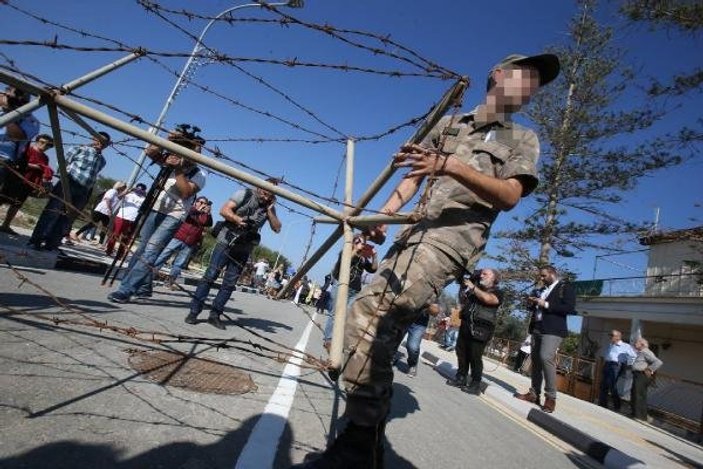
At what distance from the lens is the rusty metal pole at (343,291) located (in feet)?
7.25

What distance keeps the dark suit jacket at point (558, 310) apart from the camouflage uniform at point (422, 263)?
5.24m

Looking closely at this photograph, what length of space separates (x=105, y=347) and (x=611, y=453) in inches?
201

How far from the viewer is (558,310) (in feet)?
23.3

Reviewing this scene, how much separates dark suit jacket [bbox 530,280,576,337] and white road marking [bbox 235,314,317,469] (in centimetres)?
485

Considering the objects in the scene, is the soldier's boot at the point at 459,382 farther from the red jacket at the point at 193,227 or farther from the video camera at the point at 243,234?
the red jacket at the point at 193,227

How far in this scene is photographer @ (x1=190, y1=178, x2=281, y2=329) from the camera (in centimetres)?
563

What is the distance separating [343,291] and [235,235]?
143 inches

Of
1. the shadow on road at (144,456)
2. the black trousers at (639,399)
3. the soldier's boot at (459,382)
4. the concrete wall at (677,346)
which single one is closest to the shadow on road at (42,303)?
the shadow on road at (144,456)

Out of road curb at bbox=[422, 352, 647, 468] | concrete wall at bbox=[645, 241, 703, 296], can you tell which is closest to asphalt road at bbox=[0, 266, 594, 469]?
road curb at bbox=[422, 352, 647, 468]

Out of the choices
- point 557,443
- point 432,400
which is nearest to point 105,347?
point 432,400

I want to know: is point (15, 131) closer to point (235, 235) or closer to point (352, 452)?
point (235, 235)

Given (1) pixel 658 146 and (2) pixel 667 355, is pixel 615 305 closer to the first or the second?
(2) pixel 667 355

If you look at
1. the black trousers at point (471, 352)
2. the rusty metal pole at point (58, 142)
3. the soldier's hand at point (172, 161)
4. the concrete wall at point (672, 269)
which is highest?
the concrete wall at point (672, 269)

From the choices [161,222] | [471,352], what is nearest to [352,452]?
[161,222]
